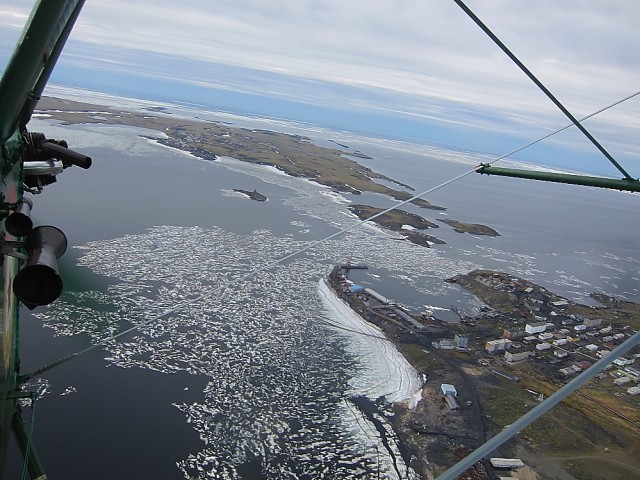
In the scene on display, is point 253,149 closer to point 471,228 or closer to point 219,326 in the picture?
point 471,228

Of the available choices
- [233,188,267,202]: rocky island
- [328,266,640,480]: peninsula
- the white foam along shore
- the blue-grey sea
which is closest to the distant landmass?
[233,188,267,202]: rocky island

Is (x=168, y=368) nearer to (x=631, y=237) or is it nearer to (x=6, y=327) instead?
(x=6, y=327)

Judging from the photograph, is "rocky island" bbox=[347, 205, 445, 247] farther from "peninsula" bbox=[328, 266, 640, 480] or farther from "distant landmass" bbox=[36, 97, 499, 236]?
"peninsula" bbox=[328, 266, 640, 480]

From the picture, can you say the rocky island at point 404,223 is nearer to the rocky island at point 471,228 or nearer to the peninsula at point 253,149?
the rocky island at point 471,228

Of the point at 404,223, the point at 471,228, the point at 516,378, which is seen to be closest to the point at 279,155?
the point at 404,223

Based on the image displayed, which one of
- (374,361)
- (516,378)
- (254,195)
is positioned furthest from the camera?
(254,195)
